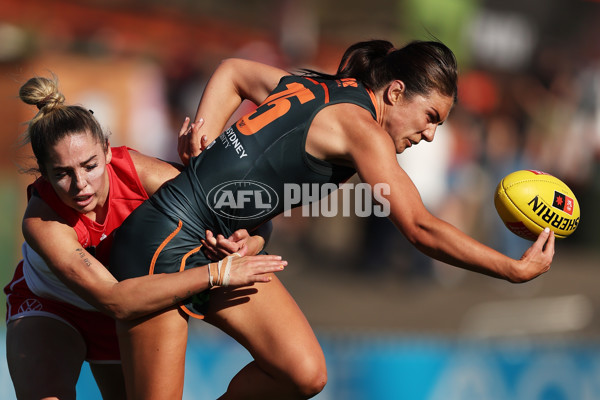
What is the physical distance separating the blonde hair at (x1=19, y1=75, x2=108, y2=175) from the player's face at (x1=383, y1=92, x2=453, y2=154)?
1467 mm

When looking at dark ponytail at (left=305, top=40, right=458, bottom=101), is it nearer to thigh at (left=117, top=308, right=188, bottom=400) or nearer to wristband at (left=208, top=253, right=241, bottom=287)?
wristband at (left=208, top=253, right=241, bottom=287)

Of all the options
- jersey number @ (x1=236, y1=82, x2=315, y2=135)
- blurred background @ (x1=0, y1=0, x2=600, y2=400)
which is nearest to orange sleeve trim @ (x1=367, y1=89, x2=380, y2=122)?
jersey number @ (x1=236, y1=82, x2=315, y2=135)

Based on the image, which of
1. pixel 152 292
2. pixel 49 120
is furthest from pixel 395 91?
pixel 49 120

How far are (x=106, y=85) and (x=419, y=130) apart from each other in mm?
6448

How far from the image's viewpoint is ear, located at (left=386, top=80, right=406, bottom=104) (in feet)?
13.2

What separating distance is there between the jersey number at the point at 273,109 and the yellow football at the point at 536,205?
45.9 inches

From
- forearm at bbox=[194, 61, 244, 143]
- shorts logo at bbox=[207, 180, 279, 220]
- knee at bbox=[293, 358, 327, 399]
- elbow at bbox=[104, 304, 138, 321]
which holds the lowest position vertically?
knee at bbox=[293, 358, 327, 399]

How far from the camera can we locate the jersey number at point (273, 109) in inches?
155

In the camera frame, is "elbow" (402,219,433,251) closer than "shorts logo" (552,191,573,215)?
Yes

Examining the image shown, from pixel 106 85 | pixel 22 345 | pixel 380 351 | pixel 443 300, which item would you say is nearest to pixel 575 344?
pixel 380 351

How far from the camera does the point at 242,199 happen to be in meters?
3.93

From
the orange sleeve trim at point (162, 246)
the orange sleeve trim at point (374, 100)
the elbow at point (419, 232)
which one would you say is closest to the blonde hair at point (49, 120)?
the orange sleeve trim at point (162, 246)

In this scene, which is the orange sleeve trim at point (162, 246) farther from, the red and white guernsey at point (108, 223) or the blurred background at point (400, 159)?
the blurred background at point (400, 159)

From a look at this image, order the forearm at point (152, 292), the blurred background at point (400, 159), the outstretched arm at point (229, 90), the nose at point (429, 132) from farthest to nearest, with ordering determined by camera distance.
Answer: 1. the blurred background at point (400, 159)
2. the outstretched arm at point (229, 90)
3. the nose at point (429, 132)
4. the forearm at point (152, 292)
